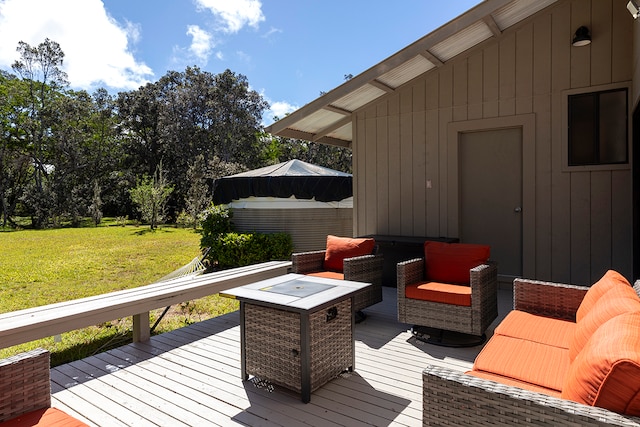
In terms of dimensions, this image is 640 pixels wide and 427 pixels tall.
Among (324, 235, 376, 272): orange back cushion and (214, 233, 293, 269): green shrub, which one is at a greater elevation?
(324, 235, 376, 272): orange back cushion

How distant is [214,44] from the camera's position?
64.3 ft

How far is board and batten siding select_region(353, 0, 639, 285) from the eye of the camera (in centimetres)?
463

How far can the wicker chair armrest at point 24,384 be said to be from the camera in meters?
1.64

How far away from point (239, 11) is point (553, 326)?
49.2 feet

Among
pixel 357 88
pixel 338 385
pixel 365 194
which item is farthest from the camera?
pixel 365 194

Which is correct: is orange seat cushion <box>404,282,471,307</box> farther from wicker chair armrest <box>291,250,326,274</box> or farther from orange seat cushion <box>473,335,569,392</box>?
wicker chair armrest <box>291,250,326,274</box>

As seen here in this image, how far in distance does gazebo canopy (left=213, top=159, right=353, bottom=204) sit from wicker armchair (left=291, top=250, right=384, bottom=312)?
5077 mm

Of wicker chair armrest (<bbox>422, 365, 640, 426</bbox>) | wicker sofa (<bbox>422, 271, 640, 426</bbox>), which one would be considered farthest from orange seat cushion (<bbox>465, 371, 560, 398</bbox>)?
wicker chair armrest (<bbox>422, 365, 640, 426</bbox>)

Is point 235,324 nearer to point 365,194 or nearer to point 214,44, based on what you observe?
point 365,194

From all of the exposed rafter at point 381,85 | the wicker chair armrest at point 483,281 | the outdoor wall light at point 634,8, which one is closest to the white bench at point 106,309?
the wicker chair armrest at point 483,281

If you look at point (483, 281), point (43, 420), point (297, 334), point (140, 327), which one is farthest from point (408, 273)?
point (43, 420)

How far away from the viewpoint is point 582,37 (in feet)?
15.1

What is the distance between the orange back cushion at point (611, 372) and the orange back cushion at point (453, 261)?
2.33 metres

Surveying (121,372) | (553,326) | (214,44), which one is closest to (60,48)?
(214,44)
